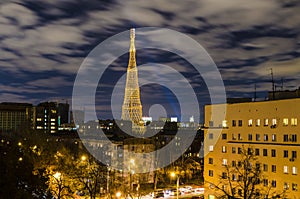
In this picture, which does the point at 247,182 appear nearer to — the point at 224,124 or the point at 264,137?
the point at 264,137

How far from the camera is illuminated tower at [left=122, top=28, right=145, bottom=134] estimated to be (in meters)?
68.8

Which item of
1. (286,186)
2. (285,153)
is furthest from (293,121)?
(286,186)

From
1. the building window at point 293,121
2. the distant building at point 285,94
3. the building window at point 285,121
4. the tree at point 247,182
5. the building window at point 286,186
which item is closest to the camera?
the tree at point 247,182

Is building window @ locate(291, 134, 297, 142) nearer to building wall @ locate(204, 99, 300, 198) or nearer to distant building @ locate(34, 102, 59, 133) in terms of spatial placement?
building wall @ locate(204, 99, 300, 198)

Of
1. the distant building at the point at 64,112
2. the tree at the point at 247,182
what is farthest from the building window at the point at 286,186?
the distant building at the point at 64,112

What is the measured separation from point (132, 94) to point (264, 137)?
4570cm

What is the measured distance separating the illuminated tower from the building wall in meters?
39.8

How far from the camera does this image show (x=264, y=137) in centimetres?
2483

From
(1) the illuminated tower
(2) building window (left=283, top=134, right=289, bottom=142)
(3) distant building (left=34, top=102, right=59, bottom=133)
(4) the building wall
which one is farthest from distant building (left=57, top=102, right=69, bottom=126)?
(2) building window (left=283, top=134, right=289, bottom=142)

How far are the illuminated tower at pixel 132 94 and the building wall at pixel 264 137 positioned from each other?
131 feet

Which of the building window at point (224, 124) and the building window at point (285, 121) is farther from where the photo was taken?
the building window at point (224, 124)

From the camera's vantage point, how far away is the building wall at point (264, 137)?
22875 millimetres

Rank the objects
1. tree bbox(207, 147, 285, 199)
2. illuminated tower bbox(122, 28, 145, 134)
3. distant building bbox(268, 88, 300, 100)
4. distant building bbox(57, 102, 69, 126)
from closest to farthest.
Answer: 1. tree bbox(207, 147, 285, 199)
2. distant building bbox(268, 88, 300, 100)
3. illuminated tower bbox(122, 28, 145, 134)
4. distant building bbox(57, 102, 69, 126)

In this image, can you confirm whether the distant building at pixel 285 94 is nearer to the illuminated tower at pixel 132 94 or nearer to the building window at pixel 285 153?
the building window at pixel 285 153
